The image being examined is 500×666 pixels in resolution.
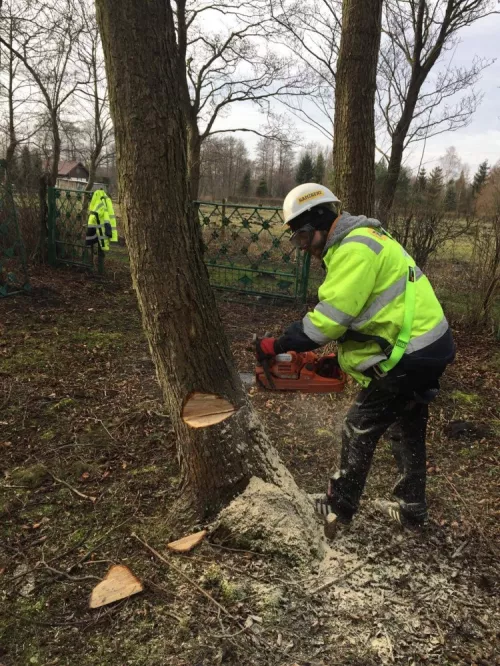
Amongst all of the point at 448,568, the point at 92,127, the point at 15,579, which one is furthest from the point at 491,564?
the point at 92,127

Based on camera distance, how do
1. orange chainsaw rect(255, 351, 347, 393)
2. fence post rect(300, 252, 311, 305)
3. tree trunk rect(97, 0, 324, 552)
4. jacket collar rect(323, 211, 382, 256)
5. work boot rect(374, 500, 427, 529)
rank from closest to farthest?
tree trunk rect(97, 0, 324, 552) → jacket collar rect(323, 211, 382, 256) → work boot rect(374, 500, 427, 529) → orange chainsaw rect(255, 351, 347, 393) → fence post rect(300, 252, 311, 305)

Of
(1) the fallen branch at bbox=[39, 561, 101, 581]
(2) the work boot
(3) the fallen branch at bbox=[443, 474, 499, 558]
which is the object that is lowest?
(3) the fallen branch at bbox=[443, 474, 499, 558]

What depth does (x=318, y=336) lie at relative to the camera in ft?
7.12

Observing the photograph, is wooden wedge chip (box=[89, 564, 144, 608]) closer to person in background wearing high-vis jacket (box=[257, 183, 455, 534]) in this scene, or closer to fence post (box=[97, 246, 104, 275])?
person in background wearing high-vis jacket (box=[257, 183, 455, 534])

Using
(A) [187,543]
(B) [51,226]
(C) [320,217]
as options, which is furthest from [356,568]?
(B) [51,226]

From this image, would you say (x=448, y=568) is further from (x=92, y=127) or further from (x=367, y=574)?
(x=92, y=127)

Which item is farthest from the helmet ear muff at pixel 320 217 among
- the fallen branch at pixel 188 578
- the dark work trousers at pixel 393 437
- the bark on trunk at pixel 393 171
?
the bark on trunk at pixel 393 171

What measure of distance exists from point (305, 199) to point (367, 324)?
69 cm

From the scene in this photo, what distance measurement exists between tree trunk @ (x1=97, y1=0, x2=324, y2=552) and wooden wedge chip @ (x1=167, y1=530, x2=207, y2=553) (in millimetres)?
124

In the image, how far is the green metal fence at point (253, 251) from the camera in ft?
23.9

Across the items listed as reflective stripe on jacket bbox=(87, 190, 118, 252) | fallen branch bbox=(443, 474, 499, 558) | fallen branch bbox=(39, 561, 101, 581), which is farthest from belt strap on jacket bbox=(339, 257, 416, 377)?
reflective stripe on jacket bbox=(87, 190, 118, 252)

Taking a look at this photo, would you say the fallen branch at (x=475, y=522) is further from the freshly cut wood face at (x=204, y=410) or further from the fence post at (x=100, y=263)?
the fence post at (x=100, y=263)

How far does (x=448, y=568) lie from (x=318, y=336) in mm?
1385

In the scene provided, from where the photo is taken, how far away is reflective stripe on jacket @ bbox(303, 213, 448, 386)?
208 centimetres
